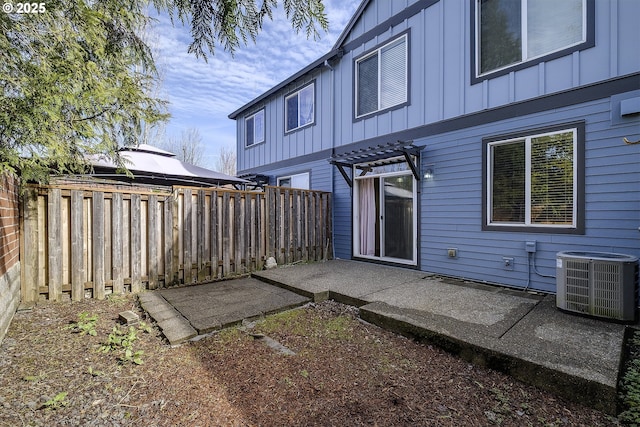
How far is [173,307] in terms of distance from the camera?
388 centimetres

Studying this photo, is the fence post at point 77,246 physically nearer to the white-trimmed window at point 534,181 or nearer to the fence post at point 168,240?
the fence post at point 168,240

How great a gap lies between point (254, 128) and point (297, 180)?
3.24m

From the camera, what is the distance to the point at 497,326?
3016 millimetres

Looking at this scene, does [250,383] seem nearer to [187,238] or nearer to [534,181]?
[187,238]

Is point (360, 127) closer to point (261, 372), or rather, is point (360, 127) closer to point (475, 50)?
point (475, 50)

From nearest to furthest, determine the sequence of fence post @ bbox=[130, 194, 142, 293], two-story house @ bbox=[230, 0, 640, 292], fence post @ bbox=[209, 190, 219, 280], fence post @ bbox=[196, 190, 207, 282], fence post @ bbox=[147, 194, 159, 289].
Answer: two-story house @ bbox=[230, 0, 640, 292]
fence post @ bbox=[130, 194, 142, 293]
fence post @ bbox=[147, 194, 159, 289]
fence post @ bbox=[196, 190, 207, 282]
fence post @ bbox=[209, 190, 219, 280]

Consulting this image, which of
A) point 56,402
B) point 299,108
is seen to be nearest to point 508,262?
point 56,402

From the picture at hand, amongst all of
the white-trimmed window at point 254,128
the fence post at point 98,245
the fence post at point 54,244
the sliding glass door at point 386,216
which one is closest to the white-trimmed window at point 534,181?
the sliding glass door at point 386,216

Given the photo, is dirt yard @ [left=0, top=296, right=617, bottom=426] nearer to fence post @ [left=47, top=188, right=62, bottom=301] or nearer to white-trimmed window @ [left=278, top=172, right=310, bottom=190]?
fence post @ [left=47, top=188, right=62, bottom=301]

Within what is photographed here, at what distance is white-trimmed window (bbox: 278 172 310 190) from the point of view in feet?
27.5

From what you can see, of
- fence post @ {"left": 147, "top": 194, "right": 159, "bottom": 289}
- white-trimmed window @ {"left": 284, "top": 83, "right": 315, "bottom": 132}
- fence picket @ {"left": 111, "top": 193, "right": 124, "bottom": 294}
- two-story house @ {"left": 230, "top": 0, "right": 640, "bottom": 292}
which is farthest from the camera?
white-trimmed window @ {"left": 284, "top": 83, "right": 315, "bottom": 132}

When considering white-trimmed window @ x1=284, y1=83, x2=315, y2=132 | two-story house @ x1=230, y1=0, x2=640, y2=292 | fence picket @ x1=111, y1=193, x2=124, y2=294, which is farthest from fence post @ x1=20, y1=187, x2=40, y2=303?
white-trimmed window @ x1=284, y1=83, x2=315, y2=132

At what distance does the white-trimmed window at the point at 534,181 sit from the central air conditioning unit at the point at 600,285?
917 millimetres

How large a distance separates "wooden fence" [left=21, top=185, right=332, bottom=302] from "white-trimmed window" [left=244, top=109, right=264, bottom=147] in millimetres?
4427
